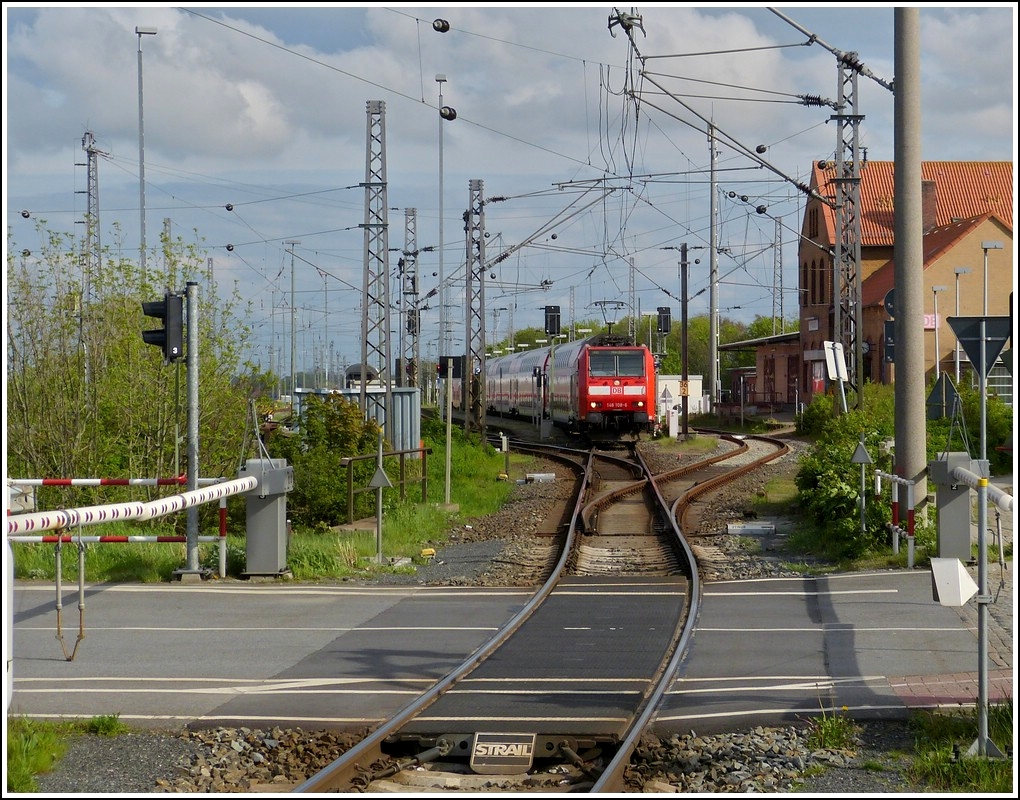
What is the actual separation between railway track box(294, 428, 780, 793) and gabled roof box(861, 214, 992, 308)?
137 feet

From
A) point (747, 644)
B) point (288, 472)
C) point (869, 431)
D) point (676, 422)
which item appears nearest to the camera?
point (747, 644)

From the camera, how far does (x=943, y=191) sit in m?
70.3

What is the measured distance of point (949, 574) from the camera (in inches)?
306

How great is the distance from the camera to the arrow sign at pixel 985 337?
876cm

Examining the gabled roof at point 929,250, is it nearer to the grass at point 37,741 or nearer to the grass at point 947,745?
the grass at point 947,745

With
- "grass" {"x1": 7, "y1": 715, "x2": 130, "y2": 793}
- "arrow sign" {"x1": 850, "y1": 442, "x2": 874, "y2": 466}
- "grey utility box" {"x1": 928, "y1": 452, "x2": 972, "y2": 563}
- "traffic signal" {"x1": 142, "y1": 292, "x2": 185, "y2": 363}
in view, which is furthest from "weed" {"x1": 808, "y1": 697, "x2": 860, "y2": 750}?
"arrow sign" {"x1": 850, "y1": 442, "x2": 874, "y2": 466}

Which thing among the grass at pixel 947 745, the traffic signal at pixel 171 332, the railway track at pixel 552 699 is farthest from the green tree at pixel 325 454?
the grass at pixel 947 745

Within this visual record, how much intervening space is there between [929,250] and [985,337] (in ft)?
183

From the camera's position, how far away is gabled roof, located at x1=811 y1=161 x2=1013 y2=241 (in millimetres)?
67688

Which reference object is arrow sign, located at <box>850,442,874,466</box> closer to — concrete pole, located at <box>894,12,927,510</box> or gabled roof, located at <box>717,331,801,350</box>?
concrete pole, located at <box>894,12,927,510</box>

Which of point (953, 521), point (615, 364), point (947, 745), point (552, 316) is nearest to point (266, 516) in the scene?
point (953, 521)

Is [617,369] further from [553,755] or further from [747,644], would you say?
[553,755]

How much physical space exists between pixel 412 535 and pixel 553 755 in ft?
37.2

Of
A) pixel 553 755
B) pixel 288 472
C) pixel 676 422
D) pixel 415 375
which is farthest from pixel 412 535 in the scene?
pixel 415 375
